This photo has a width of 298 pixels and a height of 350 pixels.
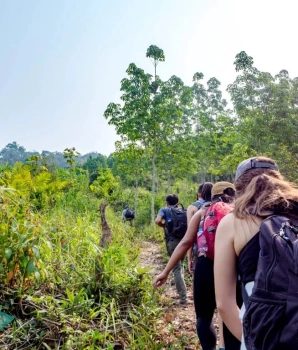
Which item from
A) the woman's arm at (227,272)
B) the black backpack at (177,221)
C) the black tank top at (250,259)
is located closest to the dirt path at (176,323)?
the black backpack at (177,221)

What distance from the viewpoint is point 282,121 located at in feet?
33.4

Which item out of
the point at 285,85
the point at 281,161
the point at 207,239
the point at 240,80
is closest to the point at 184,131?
the point at 240,80

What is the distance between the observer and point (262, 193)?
121 centimetres

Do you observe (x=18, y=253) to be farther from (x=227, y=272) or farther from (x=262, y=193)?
(x=262, y=193)

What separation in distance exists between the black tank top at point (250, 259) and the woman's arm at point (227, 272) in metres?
0.09

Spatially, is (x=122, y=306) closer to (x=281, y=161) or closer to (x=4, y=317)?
(x=4, y=317)

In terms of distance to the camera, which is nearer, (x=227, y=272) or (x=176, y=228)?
(x=227, y=272)

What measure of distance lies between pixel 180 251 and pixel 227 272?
1022mm

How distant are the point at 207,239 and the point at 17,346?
1.55 m

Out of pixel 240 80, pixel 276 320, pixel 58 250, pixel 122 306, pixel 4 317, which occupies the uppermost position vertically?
pixel 240 80

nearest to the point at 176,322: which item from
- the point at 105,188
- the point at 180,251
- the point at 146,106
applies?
the point at 180,251

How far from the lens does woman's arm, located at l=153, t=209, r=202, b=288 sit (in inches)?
83.8

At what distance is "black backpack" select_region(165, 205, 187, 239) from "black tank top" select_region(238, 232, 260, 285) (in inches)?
114

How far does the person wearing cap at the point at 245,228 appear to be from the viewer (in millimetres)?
1102
